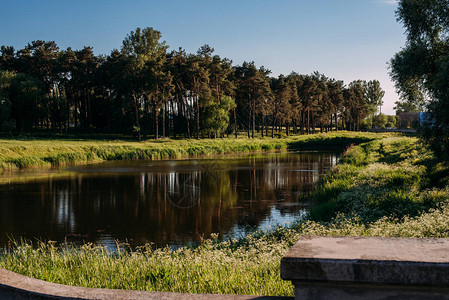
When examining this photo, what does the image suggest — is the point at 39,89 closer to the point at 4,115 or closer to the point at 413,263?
the point at 4,115

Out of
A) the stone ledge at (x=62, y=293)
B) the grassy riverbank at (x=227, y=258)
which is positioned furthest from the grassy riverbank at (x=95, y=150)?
the stone ledge at (x=62, y=293)

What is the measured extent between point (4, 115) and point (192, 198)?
5113cm

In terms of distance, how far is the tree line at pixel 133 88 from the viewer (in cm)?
6462

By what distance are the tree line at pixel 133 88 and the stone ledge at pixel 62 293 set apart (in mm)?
59541

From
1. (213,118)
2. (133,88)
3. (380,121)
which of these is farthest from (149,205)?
(380,121)

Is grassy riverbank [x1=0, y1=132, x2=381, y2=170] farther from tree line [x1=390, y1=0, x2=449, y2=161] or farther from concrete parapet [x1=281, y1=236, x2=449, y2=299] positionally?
concrete parapet [x1=281, y1=236, x2=449, y2=299]

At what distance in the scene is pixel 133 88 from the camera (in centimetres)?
6575

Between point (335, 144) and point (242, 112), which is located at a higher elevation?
point (242, 112)

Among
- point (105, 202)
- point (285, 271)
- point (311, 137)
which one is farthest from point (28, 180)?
point (311, 137)

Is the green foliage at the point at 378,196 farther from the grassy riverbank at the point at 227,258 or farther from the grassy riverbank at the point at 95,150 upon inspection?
the grassy riverbank at the point at 95,150

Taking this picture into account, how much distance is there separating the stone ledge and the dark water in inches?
360

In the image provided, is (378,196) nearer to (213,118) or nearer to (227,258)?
(227,258)

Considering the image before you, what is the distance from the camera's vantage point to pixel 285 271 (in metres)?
2.70

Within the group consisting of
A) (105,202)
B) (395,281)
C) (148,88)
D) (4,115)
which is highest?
(148,88)
